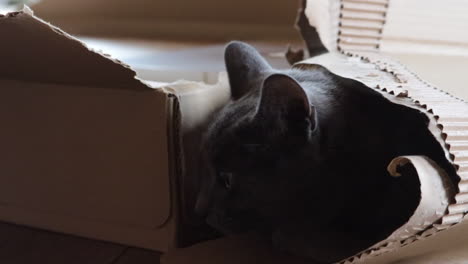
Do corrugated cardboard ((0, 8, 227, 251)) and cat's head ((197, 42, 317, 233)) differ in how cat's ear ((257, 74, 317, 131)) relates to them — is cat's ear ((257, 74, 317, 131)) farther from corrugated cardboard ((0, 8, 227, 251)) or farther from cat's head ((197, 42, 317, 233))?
corrugated cardboard ((0, 8, 227, 251))

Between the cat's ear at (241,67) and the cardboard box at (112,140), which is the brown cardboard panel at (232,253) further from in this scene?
the cat's ear at (241,67)

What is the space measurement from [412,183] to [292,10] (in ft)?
3.88

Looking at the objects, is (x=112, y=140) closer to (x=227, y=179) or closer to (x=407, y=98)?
(x=227, y=179)

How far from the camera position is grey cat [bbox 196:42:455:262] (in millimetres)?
643

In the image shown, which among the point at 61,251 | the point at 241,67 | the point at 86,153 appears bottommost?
the point at 61,251

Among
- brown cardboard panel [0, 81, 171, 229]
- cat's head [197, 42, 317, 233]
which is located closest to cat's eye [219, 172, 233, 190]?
cat's head [197, 42, 317, 233]

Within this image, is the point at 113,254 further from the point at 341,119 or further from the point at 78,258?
the point at 341,119

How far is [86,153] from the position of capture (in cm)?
81

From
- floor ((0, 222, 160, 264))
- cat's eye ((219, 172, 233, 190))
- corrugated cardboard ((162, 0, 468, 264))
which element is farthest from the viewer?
floor ((0, 222, 160, 264))

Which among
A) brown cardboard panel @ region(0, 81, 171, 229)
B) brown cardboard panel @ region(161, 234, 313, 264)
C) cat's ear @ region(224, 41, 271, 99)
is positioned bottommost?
brown cardboard panel @ region(161, 234, 313, 264)

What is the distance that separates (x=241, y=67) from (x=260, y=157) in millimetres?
221

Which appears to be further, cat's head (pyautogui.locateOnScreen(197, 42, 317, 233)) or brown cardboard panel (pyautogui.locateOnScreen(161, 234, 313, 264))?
brown cardboard panel (pyautogui.locateOnScreen(161, 234, 313, 264))

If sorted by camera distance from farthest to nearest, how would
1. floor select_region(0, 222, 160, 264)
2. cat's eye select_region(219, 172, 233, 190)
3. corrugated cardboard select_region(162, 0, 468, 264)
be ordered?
floor select_region(0, 222, 160, 264), cat's eye select_region(219, 172, 233, 190), corrugated cardboard select_region(162, 0, 468, 264)

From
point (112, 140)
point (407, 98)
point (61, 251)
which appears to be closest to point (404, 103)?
point (407, 98)
